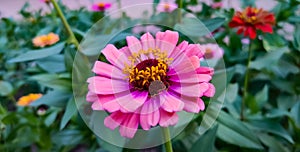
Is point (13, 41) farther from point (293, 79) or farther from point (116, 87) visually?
point (116, 87)

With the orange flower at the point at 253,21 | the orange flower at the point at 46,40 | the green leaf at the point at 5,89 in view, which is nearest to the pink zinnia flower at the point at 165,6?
the orange flower at the point at 253,21

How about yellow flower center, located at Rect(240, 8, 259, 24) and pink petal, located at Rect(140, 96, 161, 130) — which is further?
yellow flower center, located at Rect(240, 8, 259, 24)

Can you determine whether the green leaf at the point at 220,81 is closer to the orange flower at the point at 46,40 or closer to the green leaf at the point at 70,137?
the green leaf at the point at 70,137

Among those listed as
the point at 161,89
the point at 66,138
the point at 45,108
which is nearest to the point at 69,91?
the point at 66,138

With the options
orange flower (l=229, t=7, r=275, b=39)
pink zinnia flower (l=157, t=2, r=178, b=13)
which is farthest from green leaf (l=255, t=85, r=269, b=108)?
pink zinnia flower (l=157, t=2, r=178, b=13)

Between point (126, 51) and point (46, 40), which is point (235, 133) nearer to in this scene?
point (126, 51)

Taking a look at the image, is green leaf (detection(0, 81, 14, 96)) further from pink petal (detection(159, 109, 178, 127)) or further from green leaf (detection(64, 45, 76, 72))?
pink petal (detection(159, 109, 178, 127))
